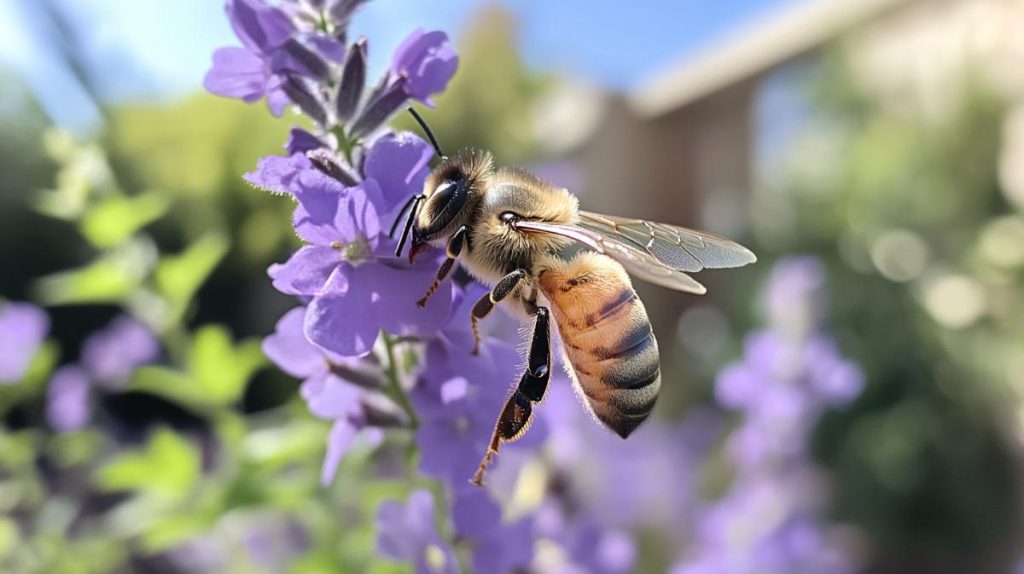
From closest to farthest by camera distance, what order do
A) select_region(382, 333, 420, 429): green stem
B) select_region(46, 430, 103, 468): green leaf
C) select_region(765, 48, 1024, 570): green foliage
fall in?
select_region(382, 333, 420, 429): green stem, select_region(46, 430, 103, 468): green leaf, select_region(765, 48, 1024, 570): green foliage

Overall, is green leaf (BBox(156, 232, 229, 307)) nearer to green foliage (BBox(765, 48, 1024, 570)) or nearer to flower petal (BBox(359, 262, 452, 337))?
flower petal (BBox(359, 262, 452, 337))

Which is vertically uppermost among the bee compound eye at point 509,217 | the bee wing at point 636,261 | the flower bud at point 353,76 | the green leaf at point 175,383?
the flower bud at point 353,76

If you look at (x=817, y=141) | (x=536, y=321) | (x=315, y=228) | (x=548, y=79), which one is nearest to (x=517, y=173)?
(x=536, y=321)

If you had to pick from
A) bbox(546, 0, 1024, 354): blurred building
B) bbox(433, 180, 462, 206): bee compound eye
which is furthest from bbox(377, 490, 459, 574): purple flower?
bbox(546, 0, 1024, 354): blurred building

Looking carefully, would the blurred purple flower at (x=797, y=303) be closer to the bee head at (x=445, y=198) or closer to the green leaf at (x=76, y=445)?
the bee head at (x=445, y=198)

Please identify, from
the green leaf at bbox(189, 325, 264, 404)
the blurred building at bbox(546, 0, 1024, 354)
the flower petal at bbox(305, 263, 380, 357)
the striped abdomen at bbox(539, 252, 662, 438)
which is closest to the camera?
the flower petal at bbox(305, 263, 380, 357)

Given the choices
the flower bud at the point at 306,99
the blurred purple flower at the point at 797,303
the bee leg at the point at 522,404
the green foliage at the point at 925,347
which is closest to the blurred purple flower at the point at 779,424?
the blurred purple flower at the point at 797,303

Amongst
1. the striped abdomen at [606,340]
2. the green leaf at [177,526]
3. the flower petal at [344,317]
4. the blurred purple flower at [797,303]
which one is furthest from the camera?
the blurred purple flower at [797,303]
